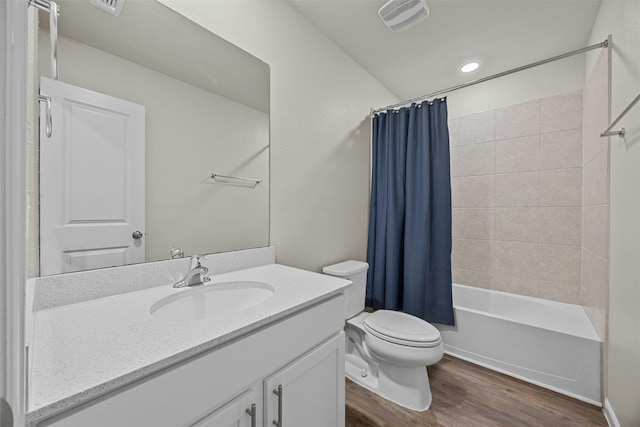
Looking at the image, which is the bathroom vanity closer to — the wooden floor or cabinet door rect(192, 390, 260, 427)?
cabinet door rect(192, 390, 260, 427)

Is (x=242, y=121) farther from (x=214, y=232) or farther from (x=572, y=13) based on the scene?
(x=572, y=13)

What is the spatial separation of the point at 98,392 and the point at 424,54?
2513 millimetres

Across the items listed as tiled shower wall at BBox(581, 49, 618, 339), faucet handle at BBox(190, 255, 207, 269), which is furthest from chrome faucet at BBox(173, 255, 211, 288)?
tiled shower wall at BBox(581, 49, 618, 339)

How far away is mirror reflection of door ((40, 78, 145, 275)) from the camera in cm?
86

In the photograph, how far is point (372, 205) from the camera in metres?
2.27

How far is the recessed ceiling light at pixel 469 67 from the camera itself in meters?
2.16

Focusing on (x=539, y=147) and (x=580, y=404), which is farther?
(x=539, y=147)

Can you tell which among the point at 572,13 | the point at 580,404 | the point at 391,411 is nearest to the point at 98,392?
the point at 391,411

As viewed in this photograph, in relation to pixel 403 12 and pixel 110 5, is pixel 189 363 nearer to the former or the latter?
pixel 110 5

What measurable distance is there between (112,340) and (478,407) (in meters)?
1.84

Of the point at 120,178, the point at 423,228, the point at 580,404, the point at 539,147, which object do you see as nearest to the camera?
the point at 120,178

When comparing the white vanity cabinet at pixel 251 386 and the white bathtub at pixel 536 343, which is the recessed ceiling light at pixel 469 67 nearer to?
the white bathtub at pixel 536 343

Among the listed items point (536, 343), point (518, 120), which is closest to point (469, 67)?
point (518, 120)

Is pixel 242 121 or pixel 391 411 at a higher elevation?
pixel 242 121
